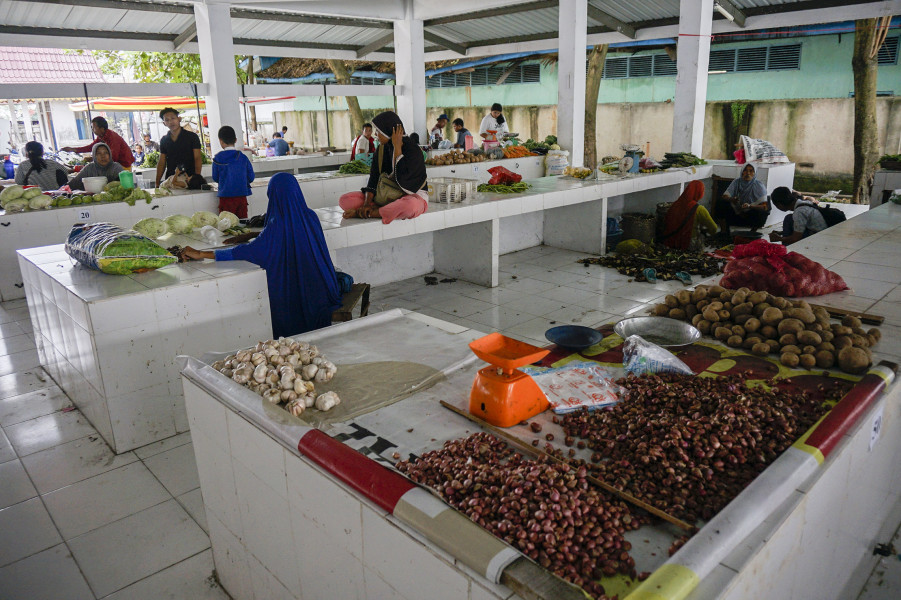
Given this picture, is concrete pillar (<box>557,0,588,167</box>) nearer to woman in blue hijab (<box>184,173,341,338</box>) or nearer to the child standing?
the child standing

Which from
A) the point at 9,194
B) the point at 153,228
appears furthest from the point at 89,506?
the point at 9,194

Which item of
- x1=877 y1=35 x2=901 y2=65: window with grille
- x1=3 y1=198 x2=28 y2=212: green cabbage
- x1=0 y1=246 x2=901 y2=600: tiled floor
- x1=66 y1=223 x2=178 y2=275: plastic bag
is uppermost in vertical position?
x1=877 y1=35 x2=901 y2=65: window with grille

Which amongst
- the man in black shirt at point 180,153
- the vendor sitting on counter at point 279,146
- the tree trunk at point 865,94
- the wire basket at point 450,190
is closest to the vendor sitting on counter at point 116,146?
the man in black shirt at point 180,153

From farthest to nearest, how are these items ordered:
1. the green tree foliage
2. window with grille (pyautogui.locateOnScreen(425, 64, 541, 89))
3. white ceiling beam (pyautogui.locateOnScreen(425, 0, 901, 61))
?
window with grille (pyautogui.locateOnScreen(425, 64, 541, 89))
the green tree foliage
white ceiling beam (pyautogui.locateOnScreen(425, 0, 901, 61))

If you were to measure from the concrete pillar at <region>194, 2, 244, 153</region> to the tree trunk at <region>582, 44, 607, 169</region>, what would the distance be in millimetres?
8304

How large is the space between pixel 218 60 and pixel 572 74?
19.3ft

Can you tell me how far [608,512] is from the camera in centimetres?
164

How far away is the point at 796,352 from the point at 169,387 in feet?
11.6

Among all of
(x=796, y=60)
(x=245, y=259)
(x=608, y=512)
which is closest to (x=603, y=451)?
(x=608, y=512)

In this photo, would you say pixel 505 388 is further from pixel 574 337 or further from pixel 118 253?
pixel 118 253

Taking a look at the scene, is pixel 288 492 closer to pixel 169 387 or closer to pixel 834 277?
pixel 169 387

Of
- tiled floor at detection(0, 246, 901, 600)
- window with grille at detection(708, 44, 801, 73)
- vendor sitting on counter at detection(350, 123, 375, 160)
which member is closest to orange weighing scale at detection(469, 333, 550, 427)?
tiled floor at detection(0, 246, 901, 600)

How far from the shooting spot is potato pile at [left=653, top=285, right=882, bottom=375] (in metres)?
2.70

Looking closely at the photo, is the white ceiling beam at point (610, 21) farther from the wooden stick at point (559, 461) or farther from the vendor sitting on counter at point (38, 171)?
the wooden stick at point (559, 461)
